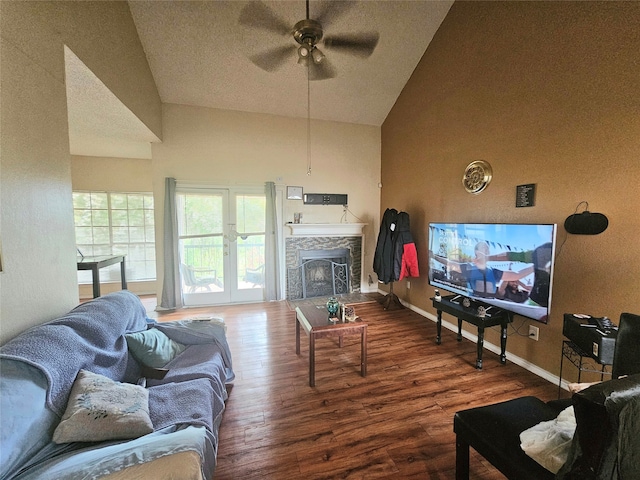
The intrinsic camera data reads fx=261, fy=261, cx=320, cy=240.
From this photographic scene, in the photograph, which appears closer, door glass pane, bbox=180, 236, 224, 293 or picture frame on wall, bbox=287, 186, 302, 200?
door glass pane, bbox=180, 236, 224, 293

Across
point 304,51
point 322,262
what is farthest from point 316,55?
point 322,262

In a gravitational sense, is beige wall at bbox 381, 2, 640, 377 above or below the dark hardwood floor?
above

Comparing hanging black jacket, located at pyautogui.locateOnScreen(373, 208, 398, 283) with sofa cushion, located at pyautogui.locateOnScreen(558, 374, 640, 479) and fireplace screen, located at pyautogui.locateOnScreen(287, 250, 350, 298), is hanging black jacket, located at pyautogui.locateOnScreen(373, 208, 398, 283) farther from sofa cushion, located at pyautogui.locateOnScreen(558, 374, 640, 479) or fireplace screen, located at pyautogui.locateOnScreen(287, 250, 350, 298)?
sofa cushion, located at pyautogui.locateOnScreen(558, 374, 640, 479)

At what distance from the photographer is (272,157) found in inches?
171

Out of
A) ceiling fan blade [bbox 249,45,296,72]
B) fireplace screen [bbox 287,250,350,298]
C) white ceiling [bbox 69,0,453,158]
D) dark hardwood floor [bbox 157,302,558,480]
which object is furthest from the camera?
fireplace screen [bbox 287,250,350,298]

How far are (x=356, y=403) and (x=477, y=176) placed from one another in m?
2.56

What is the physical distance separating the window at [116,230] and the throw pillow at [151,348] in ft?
12.5

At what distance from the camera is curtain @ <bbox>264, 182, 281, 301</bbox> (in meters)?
4.28

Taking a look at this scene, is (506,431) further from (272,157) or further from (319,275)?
(272,157)

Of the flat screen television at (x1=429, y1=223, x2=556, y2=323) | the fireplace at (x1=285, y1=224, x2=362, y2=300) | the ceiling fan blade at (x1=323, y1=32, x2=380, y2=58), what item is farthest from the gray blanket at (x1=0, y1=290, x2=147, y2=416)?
the flat screen television at (x1=429, y1=223, x2=556, y2=323)

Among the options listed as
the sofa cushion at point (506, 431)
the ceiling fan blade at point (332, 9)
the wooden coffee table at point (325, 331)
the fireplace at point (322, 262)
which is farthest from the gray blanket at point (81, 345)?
the fireplace at point (322, 262)

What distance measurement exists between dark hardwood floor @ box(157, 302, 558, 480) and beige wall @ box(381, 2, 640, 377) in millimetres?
665

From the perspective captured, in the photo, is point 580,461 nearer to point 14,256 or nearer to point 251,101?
point 14,256

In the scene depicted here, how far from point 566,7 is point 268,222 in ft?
12.8
